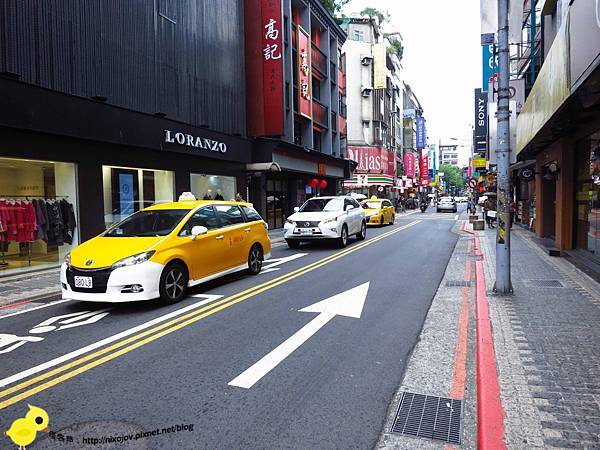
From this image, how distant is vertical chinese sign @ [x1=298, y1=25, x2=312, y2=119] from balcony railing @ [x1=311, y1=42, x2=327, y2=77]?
3088 millimetres

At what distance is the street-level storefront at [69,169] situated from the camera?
10945 mm

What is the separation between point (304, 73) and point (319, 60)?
5.37 m

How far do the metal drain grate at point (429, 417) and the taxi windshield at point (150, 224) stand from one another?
515 cm

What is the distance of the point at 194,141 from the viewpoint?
17.4m

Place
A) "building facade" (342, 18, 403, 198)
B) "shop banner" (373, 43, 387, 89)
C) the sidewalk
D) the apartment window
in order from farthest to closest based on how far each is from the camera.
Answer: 1. the apartment window
2. "building facade" (342, 18, 403, 198)
3. "shop banner" (373, 43, 387, 89)
4. the sidewalk

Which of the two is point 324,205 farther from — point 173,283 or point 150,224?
point 173,283

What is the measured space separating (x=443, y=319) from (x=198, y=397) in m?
3.89

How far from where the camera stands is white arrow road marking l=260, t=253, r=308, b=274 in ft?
36.7

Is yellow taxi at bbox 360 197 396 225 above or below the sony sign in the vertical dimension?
below

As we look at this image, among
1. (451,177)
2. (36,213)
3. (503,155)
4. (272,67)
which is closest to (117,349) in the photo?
(503,155)

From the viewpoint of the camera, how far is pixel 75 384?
4.39m

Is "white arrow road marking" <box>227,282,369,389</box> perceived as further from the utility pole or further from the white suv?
the white suv

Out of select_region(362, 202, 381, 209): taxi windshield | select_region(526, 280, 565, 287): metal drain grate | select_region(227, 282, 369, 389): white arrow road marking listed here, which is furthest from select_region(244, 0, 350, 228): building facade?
select_region(526, 280, 565, 287): metal drain grate

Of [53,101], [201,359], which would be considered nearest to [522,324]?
[201,359]
